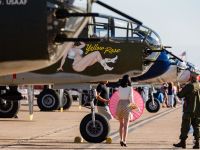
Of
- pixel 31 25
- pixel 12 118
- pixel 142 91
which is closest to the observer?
pixel 31 25

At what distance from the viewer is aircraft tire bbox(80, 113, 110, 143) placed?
1351 cm

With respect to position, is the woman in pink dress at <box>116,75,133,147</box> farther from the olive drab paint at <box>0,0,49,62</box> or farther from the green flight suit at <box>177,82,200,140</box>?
the olive drab paint at <box>0,0,49,62</box>

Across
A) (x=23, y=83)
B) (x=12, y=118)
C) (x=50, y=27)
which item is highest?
(x=50, y=27)

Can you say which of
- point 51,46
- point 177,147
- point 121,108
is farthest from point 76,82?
point 51,46

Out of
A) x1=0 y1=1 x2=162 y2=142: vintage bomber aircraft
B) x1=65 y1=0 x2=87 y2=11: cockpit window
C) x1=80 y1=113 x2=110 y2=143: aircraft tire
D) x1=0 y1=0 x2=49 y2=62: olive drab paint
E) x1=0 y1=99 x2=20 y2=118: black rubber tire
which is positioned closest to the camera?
x1=0 y1=0 x2=49 y2=62: olive drab paint

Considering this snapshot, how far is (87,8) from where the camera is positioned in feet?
20.0

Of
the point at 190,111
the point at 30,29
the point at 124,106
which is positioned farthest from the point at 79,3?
the point at 190,111

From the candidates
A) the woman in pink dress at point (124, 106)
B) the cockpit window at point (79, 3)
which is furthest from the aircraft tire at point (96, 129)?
the cockpit window at point (79, 3)

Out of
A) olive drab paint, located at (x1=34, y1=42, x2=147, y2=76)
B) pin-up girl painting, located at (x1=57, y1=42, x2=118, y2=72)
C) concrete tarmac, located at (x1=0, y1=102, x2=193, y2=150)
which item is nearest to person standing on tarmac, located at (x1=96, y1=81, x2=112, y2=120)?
concrete tarmac, located at (x1=0, y1=102, x2=193, y2=150)

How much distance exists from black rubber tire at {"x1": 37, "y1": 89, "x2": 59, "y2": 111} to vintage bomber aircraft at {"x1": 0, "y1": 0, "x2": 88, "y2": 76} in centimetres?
2085

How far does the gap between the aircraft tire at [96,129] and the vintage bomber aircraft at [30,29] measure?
777 centimetres

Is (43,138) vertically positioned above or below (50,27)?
below

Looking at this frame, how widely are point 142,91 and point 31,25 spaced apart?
106ft

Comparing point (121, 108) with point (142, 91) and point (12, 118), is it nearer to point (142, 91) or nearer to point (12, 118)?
point (12, 118)
